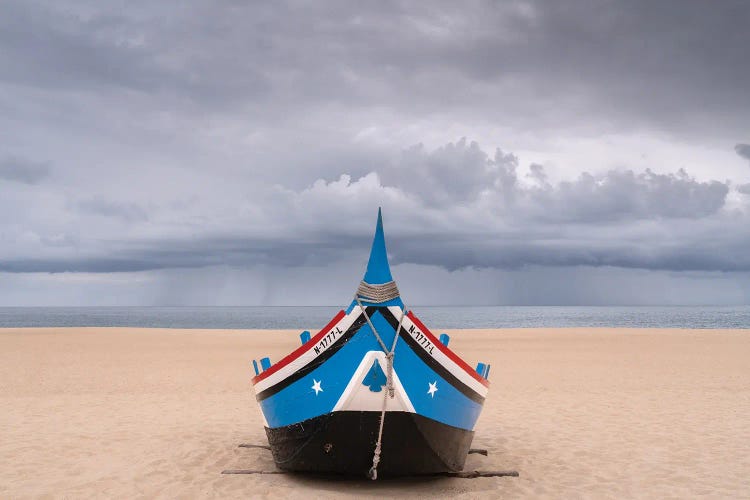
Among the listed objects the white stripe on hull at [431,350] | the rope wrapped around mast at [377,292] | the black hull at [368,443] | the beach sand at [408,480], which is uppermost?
the rope wrapped around mast at [377,292]

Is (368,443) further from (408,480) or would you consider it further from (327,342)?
(408,480)

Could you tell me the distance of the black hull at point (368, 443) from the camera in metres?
6.76

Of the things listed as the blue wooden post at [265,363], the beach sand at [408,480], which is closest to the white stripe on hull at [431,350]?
the beach sand at [408,480]

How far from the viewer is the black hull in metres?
6.76

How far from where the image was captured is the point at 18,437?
35.3 feet

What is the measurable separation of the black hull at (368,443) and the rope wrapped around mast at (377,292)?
137cm

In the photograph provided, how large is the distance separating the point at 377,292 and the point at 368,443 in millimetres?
1806

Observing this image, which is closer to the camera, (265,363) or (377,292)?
(377,292)

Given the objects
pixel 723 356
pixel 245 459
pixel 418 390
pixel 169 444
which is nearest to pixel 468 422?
pixel 418 390

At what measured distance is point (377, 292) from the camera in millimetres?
7262

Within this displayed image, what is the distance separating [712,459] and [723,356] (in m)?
20.8

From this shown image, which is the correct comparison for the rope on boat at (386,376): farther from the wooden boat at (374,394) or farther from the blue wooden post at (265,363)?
the blue wooden post at (265,363)

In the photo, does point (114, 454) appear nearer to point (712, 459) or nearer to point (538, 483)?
point (538, 483)

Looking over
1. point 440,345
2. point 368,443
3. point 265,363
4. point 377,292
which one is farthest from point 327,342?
point 265,363
